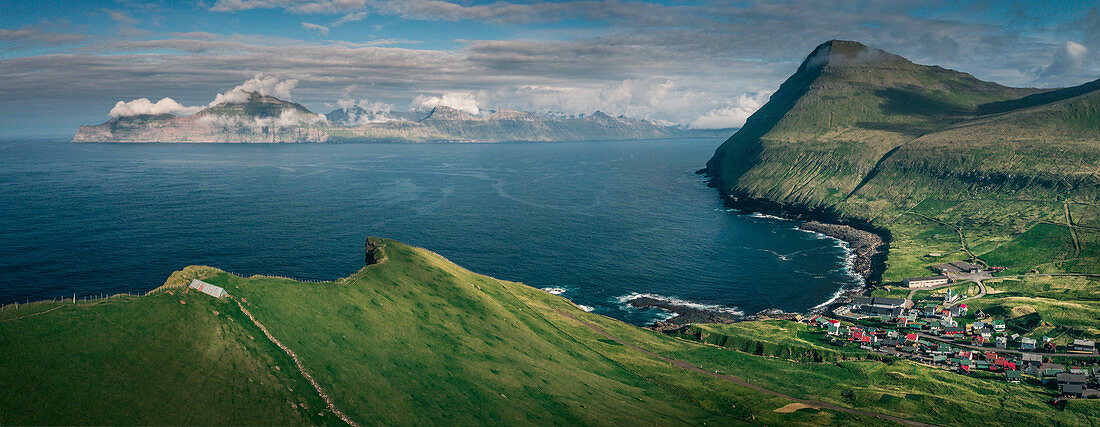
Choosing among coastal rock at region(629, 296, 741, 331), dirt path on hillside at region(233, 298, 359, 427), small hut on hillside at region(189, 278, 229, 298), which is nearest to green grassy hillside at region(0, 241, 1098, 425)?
dirt path on hillside at region(233, 298, 359, 427)

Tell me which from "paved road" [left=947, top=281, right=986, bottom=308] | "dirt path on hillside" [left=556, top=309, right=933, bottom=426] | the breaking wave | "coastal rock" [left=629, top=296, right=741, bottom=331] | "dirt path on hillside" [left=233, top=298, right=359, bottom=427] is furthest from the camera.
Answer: the breaking wave

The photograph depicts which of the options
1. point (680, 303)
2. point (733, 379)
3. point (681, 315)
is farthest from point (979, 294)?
point (733, 379)

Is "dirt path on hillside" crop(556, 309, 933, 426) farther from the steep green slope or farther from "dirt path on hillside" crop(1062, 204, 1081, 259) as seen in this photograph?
"dirt path on hillside" crop(1062, 204, 1081, 259)

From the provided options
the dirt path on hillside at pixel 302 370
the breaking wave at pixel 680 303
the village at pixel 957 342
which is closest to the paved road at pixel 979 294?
the village at pixel 957 342

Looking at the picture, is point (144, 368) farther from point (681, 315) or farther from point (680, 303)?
point (680, 303)

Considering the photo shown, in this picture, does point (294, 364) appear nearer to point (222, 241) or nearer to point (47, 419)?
point (47, 419)
